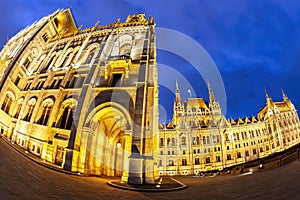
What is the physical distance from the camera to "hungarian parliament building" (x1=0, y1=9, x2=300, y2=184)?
42.4 feet

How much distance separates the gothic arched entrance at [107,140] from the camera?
1334 centimetres

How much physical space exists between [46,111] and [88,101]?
506 centimetres

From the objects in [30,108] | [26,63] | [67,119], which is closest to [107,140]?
[67,119]

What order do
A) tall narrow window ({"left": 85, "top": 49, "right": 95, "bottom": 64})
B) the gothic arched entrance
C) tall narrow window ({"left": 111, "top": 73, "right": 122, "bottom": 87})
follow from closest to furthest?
the gothic arched entrance → tall narrow window ({"left": 111, "top": 73, "right": 122, "bottom": 87}) → tall narrow window ({"left": 85, "top": 49, "right": 95, "bottom": 64})

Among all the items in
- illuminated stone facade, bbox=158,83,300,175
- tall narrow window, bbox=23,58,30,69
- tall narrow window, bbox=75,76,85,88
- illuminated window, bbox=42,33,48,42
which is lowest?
illuminated stone facade, bbox=158,83,300,175

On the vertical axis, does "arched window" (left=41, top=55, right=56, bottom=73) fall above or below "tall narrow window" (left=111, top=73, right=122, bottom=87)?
above

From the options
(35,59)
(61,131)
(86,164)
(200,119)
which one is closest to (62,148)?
(61,131)

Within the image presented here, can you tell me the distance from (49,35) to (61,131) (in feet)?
55.3

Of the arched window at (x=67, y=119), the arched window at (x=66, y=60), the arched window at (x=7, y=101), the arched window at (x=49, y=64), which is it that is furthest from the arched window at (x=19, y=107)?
the arched window at (x=66, y=60)

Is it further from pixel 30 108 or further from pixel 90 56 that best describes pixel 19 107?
pixel 90 56

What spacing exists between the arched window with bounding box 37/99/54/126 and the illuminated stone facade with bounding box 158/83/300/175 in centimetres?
Result: 3722

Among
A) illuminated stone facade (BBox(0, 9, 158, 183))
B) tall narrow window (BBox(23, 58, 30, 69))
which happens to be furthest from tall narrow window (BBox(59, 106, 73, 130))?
tall narrow window (BBox(23, 58, 30, 69))

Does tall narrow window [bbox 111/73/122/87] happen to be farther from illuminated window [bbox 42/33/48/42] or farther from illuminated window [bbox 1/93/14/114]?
illuminated window [bbox 42/33/48/42]

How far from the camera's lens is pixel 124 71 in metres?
16.4
